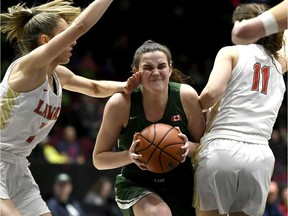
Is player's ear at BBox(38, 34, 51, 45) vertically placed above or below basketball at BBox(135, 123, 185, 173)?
above

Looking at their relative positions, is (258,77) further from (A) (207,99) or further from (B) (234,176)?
(B) (234,176)

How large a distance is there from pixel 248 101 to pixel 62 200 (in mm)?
4847

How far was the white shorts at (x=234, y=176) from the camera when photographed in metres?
4.23

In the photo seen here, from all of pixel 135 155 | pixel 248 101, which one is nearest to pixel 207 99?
pixel 248 101

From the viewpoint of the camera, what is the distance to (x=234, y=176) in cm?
423

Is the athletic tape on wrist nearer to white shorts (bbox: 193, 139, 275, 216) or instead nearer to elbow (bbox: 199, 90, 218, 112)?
elbow (bbox: 199, 90, 218, 112)

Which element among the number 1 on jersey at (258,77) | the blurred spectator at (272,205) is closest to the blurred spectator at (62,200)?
the blurred spectator at (272,205)

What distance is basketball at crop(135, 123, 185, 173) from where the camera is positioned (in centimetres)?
425

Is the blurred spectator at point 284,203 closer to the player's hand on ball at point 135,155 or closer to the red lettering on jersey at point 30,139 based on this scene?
the player's hand on ball at point 135,155

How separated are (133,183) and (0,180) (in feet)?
3.15

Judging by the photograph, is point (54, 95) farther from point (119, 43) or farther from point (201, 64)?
point (201, 64)

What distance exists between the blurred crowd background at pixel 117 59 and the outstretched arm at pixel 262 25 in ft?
17.3

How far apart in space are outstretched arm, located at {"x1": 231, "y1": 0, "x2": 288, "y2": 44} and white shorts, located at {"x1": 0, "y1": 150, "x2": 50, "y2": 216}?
6.40 ft

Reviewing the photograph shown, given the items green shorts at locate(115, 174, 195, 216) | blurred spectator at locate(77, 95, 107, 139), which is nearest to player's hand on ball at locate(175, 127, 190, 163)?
green shorts at locate(115, 174, 195, 216)
